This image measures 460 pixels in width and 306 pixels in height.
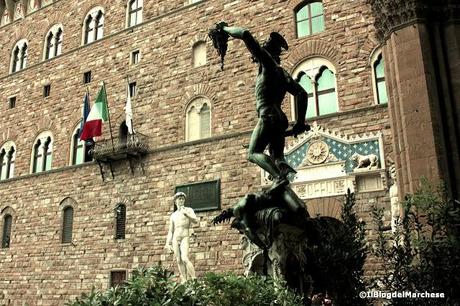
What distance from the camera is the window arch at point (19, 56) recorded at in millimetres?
20875

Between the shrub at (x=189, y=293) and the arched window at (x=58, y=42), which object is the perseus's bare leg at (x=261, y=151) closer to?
the shrub at (x=189, y=293)

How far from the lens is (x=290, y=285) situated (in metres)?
4.38

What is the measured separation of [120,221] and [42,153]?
5.47m

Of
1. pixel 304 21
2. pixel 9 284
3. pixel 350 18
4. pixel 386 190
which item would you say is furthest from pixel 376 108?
pixel 9 284

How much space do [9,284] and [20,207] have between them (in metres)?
2.93

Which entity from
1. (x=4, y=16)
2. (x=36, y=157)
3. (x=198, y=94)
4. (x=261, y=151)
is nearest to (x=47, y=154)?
(x=36, y=157)

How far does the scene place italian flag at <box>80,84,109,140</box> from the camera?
1477 centimetres

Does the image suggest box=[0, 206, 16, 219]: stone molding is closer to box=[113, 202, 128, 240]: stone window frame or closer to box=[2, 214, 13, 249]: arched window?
box=[2, 214, 13, 249]: arched window

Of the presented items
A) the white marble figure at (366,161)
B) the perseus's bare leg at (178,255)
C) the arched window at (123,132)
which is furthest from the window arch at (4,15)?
the white marble figure at (366,161)

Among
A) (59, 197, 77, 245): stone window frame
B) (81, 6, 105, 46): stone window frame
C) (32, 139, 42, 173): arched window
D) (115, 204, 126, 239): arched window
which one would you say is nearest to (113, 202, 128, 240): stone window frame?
(115, 204, 126, 239): arched window

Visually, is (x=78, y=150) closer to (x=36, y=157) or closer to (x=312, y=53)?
(x=36, y=157)

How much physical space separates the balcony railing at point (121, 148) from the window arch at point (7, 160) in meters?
5.63

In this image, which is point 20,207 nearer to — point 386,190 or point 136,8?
point 136,8

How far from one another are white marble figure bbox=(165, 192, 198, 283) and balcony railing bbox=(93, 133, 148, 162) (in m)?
4.66
